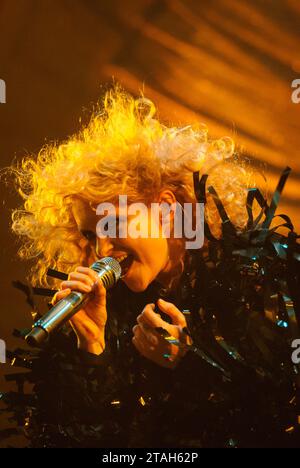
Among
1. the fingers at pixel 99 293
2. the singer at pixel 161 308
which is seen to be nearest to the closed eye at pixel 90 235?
the singer at pixel 161 308

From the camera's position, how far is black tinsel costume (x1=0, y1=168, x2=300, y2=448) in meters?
0.80

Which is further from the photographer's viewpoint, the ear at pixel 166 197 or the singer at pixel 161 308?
the ear at pixel 166 197

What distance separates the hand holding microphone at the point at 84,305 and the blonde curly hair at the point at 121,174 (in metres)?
0.15

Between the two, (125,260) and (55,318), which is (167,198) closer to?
(125,260)

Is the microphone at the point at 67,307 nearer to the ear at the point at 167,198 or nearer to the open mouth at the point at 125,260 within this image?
the open mouth at the point at 125,260

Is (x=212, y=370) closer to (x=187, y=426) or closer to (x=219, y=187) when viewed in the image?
(x=187, y=426)

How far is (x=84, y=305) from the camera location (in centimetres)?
95

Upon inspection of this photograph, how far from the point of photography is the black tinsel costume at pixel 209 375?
0.80 metres

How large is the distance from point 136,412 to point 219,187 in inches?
16.9

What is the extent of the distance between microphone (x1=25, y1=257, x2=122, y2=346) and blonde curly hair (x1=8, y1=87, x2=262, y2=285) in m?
0.14

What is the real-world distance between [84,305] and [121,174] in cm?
24


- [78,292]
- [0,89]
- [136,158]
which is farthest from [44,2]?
[78,292]

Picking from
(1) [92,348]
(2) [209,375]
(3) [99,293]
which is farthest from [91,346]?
(2) [209,375]
